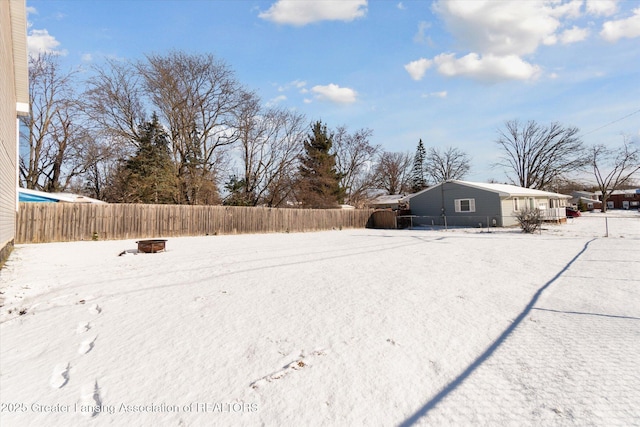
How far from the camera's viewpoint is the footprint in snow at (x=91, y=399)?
221 centimetres

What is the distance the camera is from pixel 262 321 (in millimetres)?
3855

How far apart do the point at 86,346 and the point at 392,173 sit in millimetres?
45271

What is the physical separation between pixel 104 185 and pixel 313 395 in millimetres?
31173

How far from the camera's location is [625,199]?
2559 inches

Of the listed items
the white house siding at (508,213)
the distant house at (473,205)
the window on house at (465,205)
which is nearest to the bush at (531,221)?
the distant house at (473,205)

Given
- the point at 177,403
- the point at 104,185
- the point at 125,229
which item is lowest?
the point at 177,403

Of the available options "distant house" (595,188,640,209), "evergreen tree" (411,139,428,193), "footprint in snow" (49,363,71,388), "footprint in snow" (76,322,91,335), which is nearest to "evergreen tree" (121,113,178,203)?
"footprint in snow" (76,322,91,335)

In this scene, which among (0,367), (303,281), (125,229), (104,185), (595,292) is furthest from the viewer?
(104,185)

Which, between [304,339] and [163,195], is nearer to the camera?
[304,339]

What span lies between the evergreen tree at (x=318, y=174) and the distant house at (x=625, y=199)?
63.2 metres

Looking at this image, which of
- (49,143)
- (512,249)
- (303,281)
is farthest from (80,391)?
(49,143)

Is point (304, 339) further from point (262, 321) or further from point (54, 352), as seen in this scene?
point (54, 352)

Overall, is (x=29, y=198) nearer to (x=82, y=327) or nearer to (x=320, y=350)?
(x=82, y=327)

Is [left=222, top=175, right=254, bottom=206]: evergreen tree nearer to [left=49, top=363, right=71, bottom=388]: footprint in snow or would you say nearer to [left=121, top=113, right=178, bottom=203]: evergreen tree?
[left=121, top=113, right=178, bottom=203]: evergreen tree
